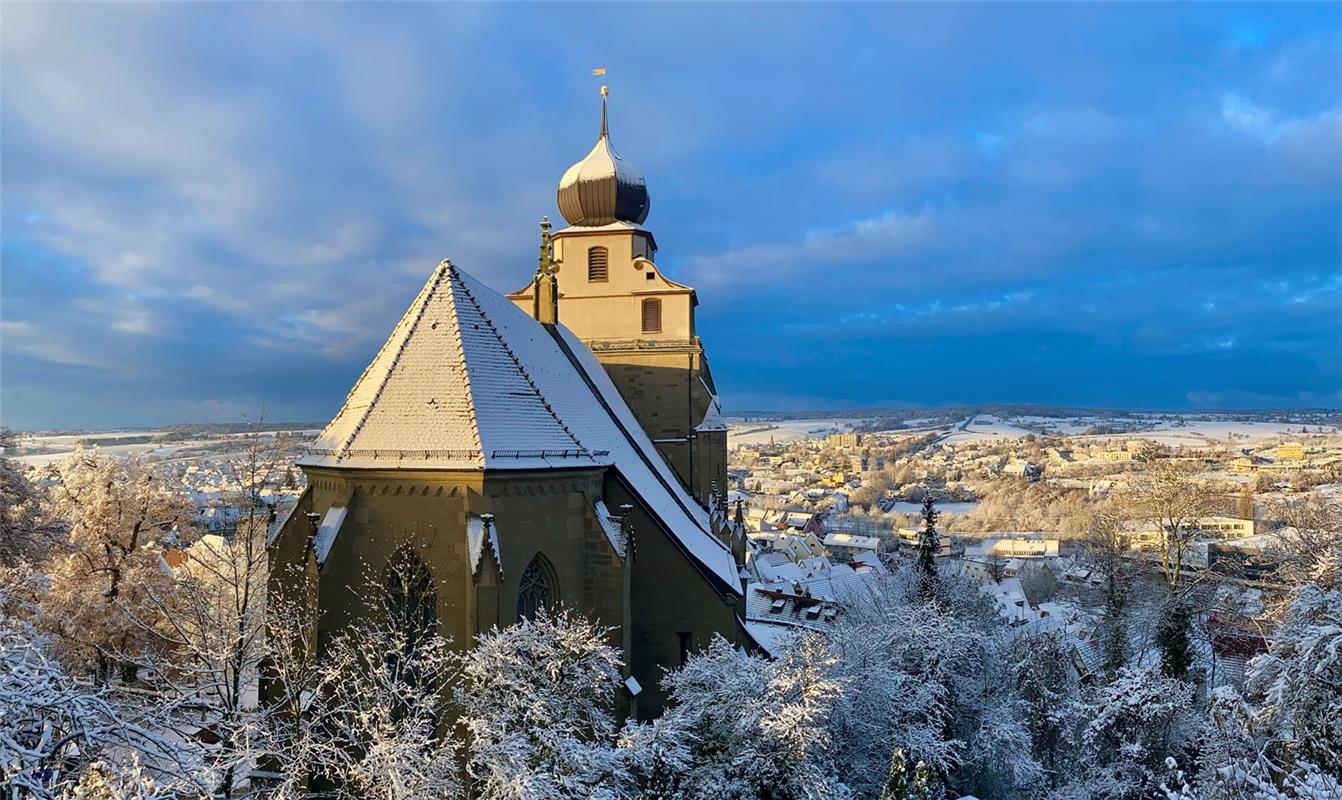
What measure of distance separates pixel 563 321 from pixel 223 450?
47.4 feet

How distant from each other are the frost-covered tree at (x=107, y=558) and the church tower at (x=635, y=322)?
1546 centimetres

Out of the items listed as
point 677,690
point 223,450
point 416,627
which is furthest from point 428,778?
point 223,450

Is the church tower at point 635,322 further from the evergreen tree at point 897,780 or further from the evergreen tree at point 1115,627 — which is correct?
the evergreen tree at point 897,780

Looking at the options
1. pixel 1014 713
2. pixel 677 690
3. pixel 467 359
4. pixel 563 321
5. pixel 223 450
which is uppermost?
pixel 563 321

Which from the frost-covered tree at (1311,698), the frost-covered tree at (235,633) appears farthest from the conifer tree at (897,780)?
the frost-covered tree at (235,633)

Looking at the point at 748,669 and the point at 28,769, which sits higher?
the point at 28,769

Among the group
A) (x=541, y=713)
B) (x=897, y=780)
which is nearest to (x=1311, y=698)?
(x=897, y=780)

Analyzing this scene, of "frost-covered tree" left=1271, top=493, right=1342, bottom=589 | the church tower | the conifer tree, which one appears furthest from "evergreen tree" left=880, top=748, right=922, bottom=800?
the church tower

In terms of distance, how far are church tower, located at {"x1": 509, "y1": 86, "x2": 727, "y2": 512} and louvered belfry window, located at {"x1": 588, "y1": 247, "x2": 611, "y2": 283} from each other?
4cm

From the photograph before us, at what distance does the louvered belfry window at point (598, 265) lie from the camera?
30.4 meters

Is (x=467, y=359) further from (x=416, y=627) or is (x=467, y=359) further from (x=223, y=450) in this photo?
(x=223, y=450)

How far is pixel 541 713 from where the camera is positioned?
35.4ft

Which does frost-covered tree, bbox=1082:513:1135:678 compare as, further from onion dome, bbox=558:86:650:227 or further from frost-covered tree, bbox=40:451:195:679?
frost-covered tree, bbox=40:451:195:679

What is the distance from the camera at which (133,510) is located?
2172 cm
